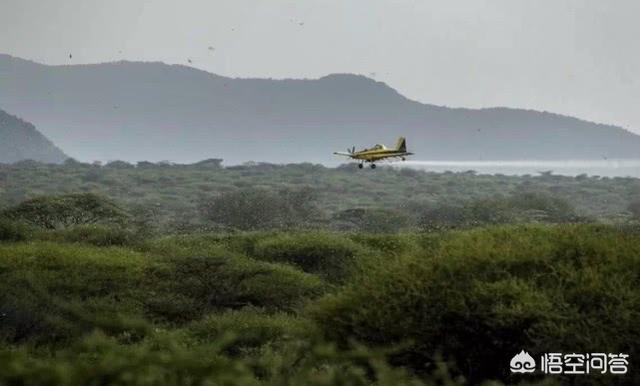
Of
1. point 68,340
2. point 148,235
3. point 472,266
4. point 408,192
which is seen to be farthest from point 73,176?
point 472,266

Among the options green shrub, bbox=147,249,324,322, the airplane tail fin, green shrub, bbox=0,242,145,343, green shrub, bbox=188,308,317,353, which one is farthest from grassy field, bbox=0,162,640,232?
the airplane tail fin

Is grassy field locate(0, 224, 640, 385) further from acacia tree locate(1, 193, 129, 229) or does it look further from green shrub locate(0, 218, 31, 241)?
acacia tree locate(1, 193, 129, 229)

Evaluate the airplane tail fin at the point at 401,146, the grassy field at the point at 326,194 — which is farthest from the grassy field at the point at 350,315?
the grassy field at the point at 326,194

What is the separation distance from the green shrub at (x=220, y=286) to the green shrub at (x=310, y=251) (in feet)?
12.3

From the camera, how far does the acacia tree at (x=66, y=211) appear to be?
48.2 m

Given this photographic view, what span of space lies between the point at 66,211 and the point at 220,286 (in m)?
24.6

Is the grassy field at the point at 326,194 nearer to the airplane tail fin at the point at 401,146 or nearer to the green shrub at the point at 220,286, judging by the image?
the green shrub at the point at 220,286

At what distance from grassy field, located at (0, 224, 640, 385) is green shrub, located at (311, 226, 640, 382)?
1.1 inches

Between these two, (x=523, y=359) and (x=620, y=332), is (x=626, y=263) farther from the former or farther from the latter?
(x=523, y=359)

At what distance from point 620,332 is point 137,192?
343 feet

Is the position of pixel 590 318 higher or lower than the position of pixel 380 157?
lower

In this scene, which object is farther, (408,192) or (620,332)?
(408,192)

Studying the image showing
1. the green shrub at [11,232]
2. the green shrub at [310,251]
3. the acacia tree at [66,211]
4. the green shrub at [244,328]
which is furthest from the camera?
the acacia tree at [66,211]

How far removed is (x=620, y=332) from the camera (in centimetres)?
1466
